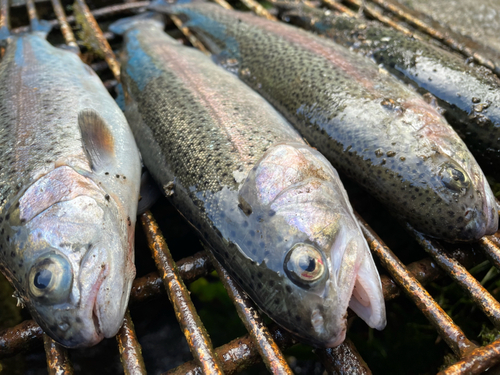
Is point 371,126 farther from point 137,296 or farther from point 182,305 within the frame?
point 137,296

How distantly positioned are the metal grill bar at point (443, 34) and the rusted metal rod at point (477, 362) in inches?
96.1

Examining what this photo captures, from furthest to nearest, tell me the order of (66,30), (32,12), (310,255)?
(32,12) → (66,30) → (310,255)

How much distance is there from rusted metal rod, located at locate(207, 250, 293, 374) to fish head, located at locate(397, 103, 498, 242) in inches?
45.4

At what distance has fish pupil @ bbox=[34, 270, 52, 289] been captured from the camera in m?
1.73

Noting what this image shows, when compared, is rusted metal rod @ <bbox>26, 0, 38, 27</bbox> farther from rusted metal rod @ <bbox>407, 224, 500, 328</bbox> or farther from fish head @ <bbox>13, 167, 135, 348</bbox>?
rusted metal rod @ <bbox>407, 224, 500, 328</bbox>

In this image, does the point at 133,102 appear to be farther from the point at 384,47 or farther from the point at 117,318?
the point at 384,47

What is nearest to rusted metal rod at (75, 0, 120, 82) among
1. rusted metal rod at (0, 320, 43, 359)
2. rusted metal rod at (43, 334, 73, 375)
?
rusted metal rod at (0, 320, 43, 359)

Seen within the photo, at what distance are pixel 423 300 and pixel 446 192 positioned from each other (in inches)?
26.2

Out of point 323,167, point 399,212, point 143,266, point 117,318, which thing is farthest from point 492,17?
point 117,318

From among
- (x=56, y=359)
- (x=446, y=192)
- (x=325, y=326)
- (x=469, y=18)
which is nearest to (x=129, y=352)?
(x=56, y=359)

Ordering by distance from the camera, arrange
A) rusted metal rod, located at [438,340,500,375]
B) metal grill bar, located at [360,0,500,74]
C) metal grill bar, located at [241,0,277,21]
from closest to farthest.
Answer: rusted metal rod, located at [438,340,500,375] → metal grill bar, located at [360,0,500,74] → metal grill bar, located at [241,0,277,21]

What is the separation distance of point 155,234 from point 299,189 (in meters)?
0.97

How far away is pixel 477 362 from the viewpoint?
163 centimetres

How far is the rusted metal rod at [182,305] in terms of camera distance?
173 cm
